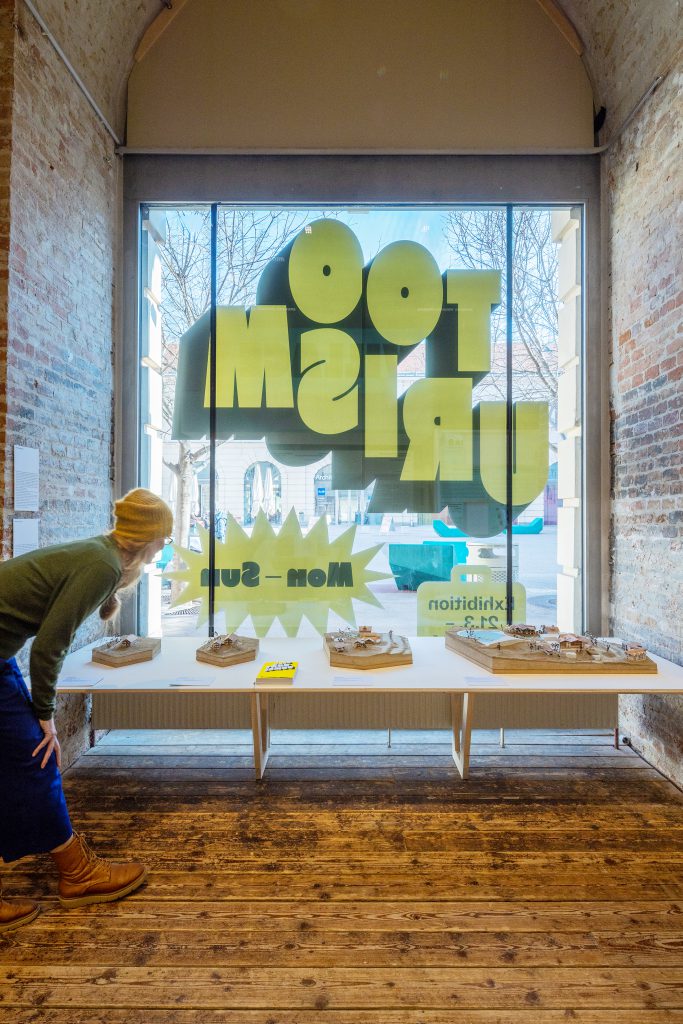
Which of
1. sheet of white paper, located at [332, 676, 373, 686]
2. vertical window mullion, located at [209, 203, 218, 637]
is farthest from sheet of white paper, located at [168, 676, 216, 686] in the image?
vertical window mullion, located at [209, 203, 218, 637]

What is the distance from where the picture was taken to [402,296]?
394cm

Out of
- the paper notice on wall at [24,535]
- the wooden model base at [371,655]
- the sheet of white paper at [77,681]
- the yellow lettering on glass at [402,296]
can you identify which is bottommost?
the sheet of white paper at [77,681]

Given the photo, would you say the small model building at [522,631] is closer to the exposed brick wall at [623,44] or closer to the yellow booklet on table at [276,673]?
the yellow booklet on table at [276,673]

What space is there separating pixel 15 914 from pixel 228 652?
4.75ft

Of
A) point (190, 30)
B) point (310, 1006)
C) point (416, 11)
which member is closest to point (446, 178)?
point (416, 11)

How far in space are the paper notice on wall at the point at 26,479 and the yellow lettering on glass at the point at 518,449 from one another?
2.96 metres

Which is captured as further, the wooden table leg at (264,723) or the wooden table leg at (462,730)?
the wooden table leg at (264,723)

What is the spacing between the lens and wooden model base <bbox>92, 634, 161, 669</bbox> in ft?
10.1

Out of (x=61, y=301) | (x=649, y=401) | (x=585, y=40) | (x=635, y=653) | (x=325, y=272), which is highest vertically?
(x=585, y=40)

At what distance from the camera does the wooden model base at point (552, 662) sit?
2.90 metres

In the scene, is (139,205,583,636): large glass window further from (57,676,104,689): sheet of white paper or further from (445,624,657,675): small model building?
(57,676,104,689): sheet of white paper

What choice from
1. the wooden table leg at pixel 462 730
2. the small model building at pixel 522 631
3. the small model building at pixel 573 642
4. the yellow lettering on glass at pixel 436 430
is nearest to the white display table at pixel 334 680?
the wooden table leg at pixel 462 730

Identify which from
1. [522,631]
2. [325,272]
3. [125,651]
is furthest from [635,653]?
[325,272]

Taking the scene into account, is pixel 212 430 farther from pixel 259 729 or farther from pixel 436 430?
pixel 259 729
